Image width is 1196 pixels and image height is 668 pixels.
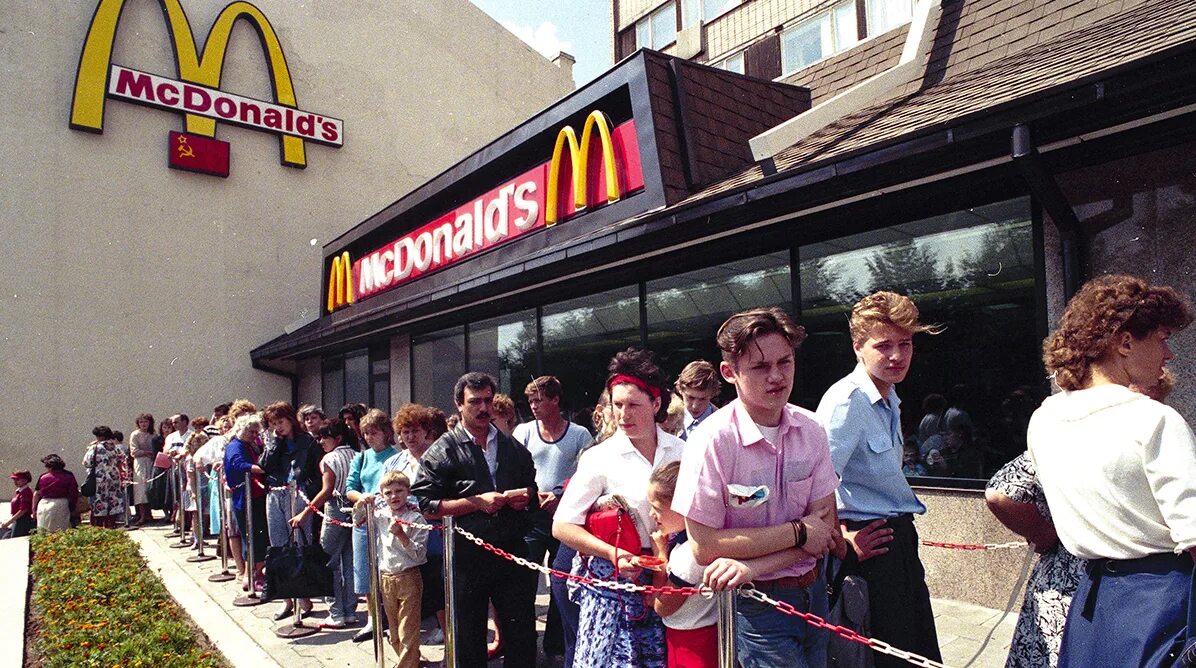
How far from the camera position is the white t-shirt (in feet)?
8.64

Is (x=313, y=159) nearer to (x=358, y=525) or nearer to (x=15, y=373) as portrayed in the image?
(x=15, y=373)

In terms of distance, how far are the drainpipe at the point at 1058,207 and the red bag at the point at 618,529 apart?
308 centimetres

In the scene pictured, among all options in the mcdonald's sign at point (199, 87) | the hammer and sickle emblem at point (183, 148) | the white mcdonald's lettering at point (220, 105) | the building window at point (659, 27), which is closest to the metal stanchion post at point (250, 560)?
the building window at point (659, 27)

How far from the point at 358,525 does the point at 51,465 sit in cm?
938

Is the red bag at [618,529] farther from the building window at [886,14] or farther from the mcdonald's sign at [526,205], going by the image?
the building window at [886,14]

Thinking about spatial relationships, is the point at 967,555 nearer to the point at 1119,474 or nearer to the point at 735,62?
the point at 1119,474

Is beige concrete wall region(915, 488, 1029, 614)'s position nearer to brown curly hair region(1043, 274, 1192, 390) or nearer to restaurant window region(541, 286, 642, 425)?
brown curly hair region(1043, 274, 1192, 390)

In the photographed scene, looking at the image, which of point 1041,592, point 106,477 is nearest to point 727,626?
point 1041,592

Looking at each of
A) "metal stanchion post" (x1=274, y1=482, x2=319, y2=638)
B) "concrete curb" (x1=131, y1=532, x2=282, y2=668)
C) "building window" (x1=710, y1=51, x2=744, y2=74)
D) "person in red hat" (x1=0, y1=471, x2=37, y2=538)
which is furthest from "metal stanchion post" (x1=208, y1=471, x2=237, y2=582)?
"building window" (x1=710, y1=51, x2=744, y2=74)

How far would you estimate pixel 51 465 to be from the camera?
12.0 m

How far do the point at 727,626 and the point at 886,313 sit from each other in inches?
52.5

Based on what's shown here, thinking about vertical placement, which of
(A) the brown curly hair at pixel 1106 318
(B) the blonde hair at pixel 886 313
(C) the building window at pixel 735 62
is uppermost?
(C) the building window at pixel 735 62

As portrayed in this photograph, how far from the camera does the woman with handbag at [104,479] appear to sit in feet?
41.5

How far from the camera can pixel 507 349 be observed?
1084cm
